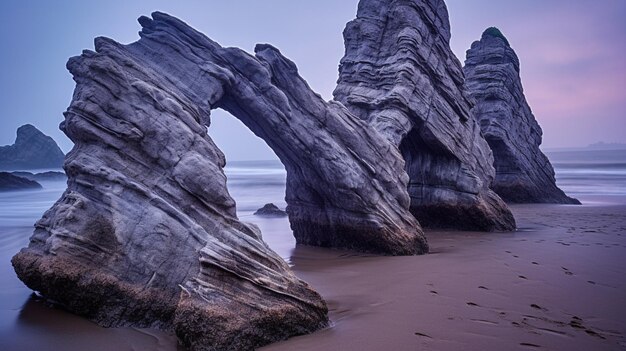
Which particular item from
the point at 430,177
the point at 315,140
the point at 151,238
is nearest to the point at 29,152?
the point at 430,177

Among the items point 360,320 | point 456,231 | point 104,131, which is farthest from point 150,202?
point 456,231

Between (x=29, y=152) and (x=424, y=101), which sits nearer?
(x=424, y=101)

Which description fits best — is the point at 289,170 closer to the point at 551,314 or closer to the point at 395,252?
the point at 395,252

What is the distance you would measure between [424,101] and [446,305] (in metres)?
9.59

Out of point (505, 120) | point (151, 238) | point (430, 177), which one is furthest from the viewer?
point (505, 120)

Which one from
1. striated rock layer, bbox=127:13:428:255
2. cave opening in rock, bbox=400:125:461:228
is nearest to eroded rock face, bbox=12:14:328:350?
striated rock layer, bbox=127:13:428:255

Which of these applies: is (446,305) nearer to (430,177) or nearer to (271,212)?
(430,177)

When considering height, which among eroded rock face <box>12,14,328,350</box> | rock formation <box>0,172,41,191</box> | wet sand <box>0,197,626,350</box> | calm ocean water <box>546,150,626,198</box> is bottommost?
wet sand <box>0,197,626,350</box>

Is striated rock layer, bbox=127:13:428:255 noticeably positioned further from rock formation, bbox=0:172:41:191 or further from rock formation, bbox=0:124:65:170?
rock formation, bbox=0:124:65:170

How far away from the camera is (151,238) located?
5.79m

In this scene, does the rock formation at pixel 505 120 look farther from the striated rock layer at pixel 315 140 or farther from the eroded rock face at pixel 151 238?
the eroded rock face at pixel 151 238

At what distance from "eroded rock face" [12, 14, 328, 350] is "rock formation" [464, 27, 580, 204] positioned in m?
21.3

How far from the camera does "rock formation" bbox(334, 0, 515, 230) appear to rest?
1434 cm

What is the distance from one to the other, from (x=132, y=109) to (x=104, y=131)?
1.91 ft
